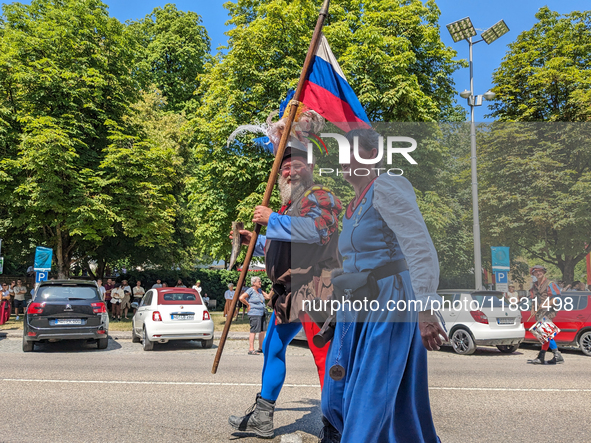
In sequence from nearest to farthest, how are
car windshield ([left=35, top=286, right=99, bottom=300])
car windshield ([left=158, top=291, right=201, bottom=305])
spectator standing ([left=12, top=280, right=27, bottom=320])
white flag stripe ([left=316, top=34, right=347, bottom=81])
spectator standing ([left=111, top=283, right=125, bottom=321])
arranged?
white flag stripe ([left=316, top=34, right=347, bottom=81]) → car windshield ([left=35, top=286, right=99, bottom=300]) → car windshield ([left=158, top=291, right=201, bottom=305]) → spectator standing ([left=111, top=283, right=125, bottom=321]) → spectator standing ([left=12, top=280, right=27, bottom=320])

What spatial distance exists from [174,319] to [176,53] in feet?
78.5

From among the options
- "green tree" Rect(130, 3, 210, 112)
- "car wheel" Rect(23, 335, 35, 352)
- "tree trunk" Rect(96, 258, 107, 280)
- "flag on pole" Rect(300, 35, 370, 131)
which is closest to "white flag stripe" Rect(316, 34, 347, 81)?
"flag on pole" Rect(300, 35, 370, 131)

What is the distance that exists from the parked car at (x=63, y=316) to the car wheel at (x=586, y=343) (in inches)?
441

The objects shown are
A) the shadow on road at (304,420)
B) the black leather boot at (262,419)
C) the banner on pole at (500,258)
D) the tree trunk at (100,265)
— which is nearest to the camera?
the banner on pole at (500,258)

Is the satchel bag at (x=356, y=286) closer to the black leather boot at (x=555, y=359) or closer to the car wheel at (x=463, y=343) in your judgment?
the black leather boot at (x=555, y=359)

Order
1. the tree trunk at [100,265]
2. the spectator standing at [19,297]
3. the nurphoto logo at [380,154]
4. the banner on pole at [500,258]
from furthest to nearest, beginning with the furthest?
the tree trunk at [100,265] → the spectator standing at [19,297] → the banner on pole at [500,258] → the nurphoto logo at [380,154]

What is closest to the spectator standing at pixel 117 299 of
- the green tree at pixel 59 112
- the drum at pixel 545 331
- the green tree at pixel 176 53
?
the green tree at pixel 59 112

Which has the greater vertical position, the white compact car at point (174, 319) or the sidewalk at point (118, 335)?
the white compact car at point (174, 319)

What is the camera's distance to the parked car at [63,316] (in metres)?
11.9

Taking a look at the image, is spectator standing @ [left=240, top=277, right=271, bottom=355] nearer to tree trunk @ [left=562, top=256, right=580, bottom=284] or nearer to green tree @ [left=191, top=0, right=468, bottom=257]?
green tree @ [left=191, top=0, right=468, bottom=257]

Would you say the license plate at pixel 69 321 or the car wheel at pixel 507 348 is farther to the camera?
the car wheel at pixel 507 348

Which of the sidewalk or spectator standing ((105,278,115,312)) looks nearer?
the sidewalk

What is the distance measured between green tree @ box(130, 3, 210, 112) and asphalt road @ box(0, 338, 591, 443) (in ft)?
82.1

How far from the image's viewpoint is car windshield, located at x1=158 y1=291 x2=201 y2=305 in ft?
43.3
